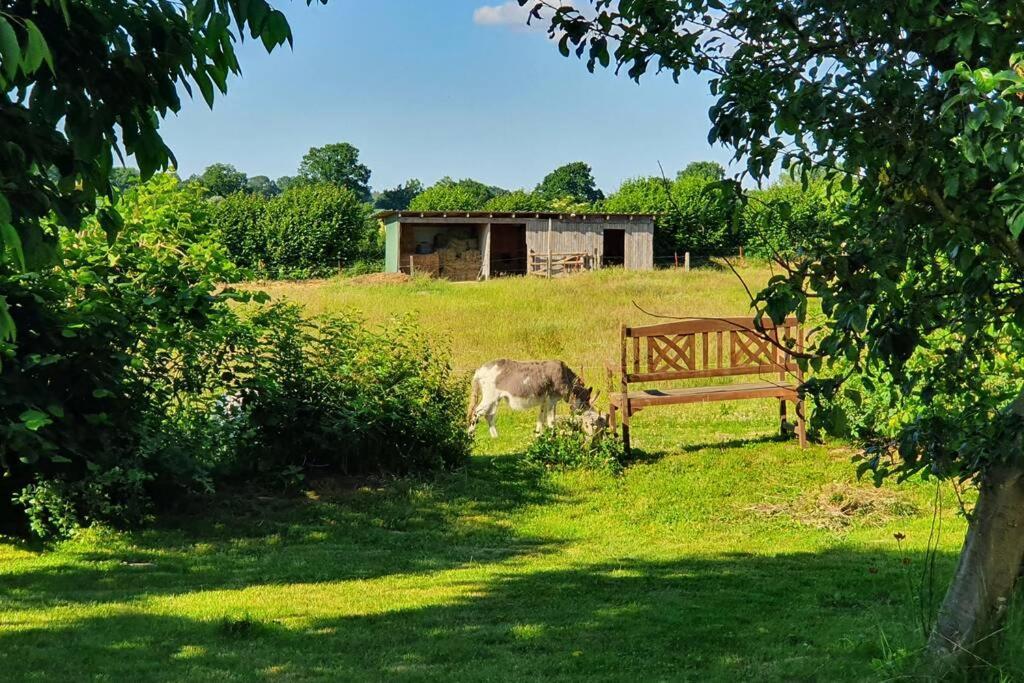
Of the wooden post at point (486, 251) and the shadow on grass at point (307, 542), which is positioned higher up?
the wooden post at point (486, 251)

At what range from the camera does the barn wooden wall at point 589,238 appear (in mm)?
50438

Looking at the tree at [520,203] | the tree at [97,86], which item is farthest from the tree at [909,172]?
the tree at [520,203]

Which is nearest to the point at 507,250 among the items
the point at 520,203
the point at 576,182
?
the point at 520,203

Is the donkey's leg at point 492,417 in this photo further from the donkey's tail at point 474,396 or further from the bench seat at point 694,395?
the bench seat at point 694,395

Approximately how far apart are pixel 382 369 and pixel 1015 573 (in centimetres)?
908

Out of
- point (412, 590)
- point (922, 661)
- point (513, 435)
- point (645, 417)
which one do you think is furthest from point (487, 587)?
point (645, 417)

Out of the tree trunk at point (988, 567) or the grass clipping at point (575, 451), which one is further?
the grass clipping at point (575, 451)

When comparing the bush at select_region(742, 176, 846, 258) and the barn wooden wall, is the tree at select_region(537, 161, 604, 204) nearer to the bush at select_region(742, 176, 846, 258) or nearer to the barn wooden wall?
the barn wooden wall

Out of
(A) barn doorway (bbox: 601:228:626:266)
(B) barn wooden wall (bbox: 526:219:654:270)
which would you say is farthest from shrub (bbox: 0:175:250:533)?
(A) barn doorway (bbox: 601:228:626:266)

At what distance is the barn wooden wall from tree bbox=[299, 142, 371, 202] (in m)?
88.1

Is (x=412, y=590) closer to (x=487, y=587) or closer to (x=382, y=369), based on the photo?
(x=487, y=587)

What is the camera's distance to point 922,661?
5652 millimetres

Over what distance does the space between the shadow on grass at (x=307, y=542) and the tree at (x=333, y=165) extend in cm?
12561

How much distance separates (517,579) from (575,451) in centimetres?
512
